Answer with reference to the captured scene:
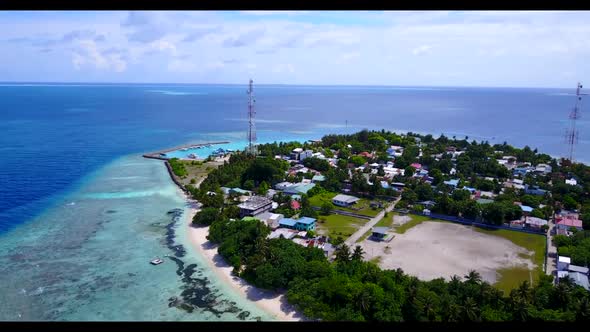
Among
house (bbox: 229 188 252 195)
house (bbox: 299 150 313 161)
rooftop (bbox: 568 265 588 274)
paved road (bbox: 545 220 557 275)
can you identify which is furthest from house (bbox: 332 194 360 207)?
rooftop (bbox: 568 265 588 274)

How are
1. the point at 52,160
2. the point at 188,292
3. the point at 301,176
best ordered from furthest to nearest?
the point at 52,160 → the point at 301,176 → the point at 188,292

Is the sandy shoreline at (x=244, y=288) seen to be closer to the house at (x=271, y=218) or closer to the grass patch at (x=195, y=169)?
the house at (x=271, y=218)

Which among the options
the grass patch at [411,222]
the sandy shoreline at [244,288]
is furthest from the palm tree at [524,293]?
the grass patch at [411,222]

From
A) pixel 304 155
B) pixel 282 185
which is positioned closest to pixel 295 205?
pixel 282 185
